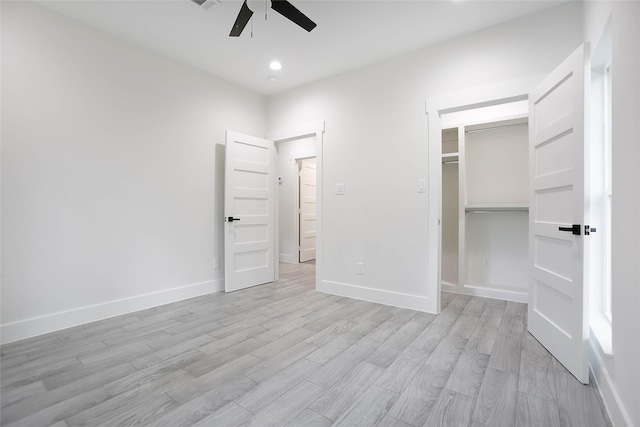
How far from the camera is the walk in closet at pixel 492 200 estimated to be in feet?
11.3

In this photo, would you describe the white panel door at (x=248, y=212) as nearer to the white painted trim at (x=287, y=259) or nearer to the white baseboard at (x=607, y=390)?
the white painted trim at (x=287, y=259)

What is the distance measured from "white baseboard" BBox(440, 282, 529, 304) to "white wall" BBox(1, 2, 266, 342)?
3017mm

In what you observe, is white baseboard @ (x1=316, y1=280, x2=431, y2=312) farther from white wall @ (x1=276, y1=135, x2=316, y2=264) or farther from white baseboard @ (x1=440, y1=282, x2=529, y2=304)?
white wall @ (x1=276, y1=135, x2=316, y2=264)

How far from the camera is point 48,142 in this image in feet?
8.23

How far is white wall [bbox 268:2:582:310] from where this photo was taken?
2609 millimetres

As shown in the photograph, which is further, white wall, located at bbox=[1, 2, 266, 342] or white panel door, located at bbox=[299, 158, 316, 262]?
white panel door, located at bbox=[299, 158, 316, 262]

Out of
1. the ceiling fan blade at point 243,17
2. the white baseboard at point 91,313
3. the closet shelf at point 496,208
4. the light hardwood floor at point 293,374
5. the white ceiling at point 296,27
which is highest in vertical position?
the white ceiling at point 296,27

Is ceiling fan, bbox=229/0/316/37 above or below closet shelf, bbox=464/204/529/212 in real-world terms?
above

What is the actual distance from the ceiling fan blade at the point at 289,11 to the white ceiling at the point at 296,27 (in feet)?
0.46

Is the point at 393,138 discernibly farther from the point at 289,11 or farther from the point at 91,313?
the point at 91,313

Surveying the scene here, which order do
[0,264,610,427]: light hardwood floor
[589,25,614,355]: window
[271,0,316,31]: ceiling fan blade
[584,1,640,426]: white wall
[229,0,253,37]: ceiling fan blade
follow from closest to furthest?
[584,1,640,426]: white wall → [0,264,610,427]: light hardwood floor → [271,0,316,31]: ceiling fan blade → [229,0,253,37]: ceiling fan blade → [589,25,614,355]: window

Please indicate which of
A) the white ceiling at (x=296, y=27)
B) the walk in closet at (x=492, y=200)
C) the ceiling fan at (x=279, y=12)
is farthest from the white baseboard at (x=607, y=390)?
the ceiling fan at (x=279, y=12)

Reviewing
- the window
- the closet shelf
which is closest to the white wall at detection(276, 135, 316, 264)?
the closet shelf

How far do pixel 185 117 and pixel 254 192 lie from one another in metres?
1.23
